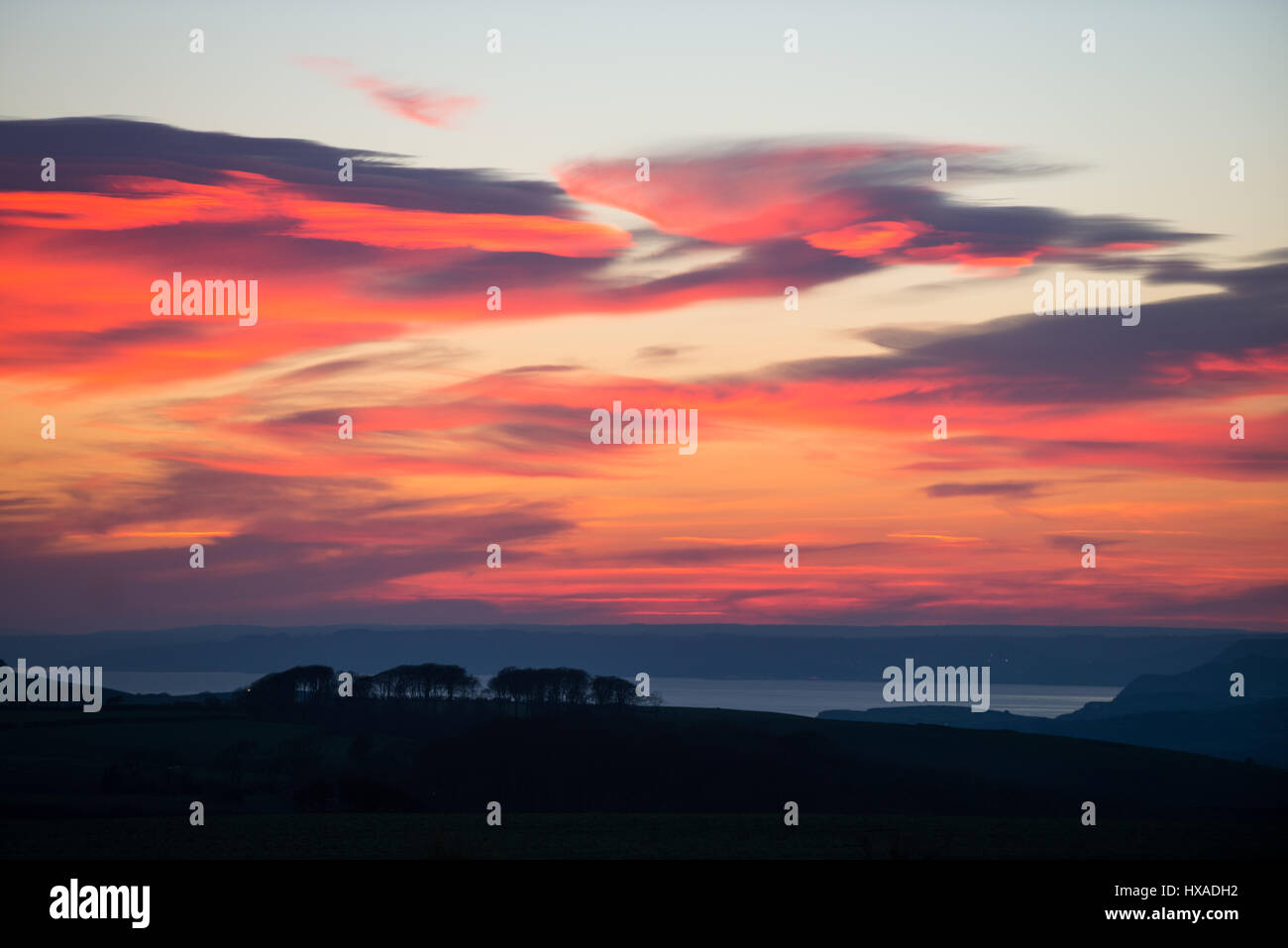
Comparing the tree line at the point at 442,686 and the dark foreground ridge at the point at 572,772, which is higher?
the tree line at the point at 442,686

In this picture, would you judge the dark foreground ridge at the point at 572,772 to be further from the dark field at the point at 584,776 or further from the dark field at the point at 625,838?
the dark field at the point at 625,838

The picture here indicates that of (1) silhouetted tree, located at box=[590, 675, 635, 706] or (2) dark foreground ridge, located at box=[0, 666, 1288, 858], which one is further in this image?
(1) silhouetted tree, located at box=[590, 675, 635, 706]

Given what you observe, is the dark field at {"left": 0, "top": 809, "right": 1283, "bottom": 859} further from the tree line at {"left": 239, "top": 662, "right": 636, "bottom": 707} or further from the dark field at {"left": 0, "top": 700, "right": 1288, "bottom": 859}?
the tree line at {"left": 239, "top": 662, "right": 636, "bottom": 707}

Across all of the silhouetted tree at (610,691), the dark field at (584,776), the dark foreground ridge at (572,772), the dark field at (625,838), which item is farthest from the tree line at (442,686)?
the dark field at (625,838)

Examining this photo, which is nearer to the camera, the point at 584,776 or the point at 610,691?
the point at 584,776

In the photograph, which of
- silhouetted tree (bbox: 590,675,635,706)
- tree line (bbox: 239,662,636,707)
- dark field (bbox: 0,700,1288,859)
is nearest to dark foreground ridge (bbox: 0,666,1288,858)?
dark field (bbox: 0,700,1288,859)

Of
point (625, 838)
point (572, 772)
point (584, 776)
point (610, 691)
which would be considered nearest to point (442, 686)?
point (610, 691)

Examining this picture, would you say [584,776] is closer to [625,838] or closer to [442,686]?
[442,686]

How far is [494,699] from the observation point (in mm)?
127938

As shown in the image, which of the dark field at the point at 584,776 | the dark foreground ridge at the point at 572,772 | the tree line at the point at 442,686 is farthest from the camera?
the tree line at the point at 442,686

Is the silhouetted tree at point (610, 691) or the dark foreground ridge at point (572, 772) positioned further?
the silhouetted tree at point (610, 691)

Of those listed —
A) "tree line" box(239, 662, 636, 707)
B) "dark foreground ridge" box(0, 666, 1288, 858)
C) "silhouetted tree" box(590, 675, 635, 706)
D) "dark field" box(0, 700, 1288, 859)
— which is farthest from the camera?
"tree line" box(239, 662, 636, 707)
